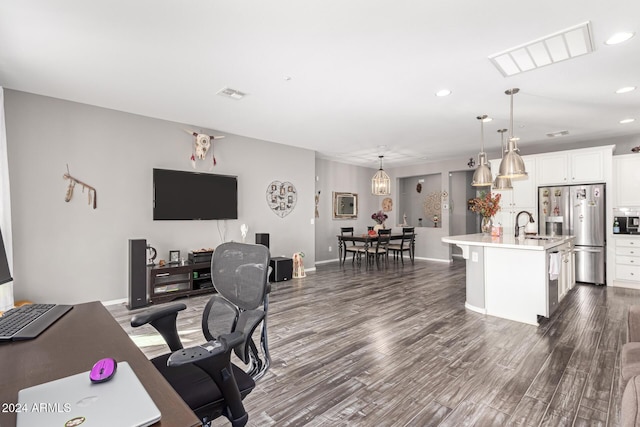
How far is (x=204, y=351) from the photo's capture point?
0.98m

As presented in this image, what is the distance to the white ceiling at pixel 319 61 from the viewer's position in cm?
221

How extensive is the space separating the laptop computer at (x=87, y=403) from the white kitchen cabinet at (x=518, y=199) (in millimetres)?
6464

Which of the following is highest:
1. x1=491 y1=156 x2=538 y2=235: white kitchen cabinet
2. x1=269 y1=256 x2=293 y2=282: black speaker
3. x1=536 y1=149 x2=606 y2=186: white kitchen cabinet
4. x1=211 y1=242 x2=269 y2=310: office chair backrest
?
x1=536 y1=149 x2=606 y2=186: white kitchen cabinet

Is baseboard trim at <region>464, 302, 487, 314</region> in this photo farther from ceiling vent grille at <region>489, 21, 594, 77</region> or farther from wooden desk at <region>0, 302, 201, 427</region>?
wooden desk at <region>0, 302, 201, 427</region>

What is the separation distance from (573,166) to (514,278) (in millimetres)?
3443

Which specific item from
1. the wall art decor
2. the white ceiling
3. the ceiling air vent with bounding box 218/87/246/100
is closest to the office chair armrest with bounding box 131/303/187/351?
the white ceiling

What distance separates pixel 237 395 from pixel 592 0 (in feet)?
10.4

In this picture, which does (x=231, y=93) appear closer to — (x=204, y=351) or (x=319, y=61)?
(x=319, y=61)

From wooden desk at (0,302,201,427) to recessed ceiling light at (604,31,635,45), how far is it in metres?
3.74

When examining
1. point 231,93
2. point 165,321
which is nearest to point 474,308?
point 165,321

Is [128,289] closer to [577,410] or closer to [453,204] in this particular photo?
[577,410]

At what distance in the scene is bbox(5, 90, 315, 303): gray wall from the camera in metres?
3.66

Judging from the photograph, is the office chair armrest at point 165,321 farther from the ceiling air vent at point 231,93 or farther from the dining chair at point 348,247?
the dining chair at point 348,247

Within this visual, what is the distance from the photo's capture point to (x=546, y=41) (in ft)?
8.43
